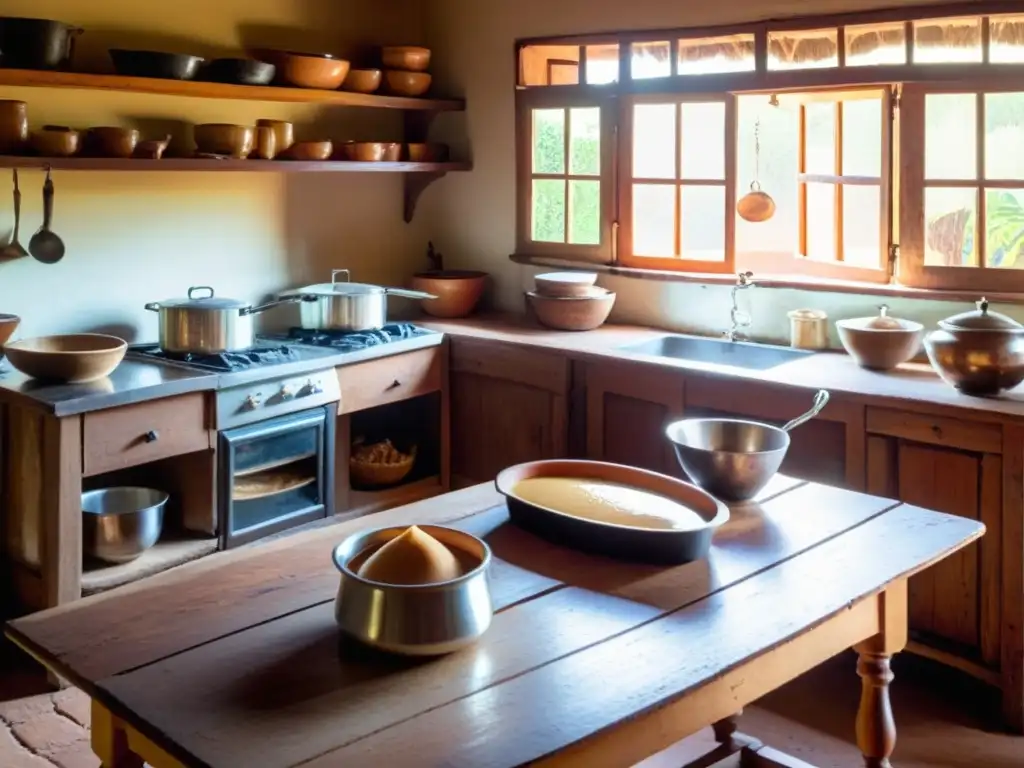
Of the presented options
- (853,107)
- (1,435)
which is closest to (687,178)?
(853,107)

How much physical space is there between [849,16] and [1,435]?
9.54 ft

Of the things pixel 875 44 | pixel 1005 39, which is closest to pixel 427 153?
pixel 875 44

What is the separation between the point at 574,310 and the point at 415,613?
2.69 m

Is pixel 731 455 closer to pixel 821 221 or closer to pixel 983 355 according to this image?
pixel 983 355

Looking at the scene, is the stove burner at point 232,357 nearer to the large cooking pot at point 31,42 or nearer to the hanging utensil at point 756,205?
the large cooking pot at point 31,42

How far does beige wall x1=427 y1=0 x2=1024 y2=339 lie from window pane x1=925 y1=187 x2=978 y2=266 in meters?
0.35

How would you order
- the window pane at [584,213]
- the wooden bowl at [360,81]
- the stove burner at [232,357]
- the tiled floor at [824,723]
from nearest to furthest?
the tiled floor at [824,723] → the stove burner at [232,357] → the wooden bowl at [360,81] → the window pane at [584,213]

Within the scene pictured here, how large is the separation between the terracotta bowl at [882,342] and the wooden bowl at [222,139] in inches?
80.7

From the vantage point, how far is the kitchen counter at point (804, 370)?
296cm

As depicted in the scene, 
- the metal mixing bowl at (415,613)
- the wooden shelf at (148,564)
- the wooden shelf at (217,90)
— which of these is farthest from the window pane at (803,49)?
the metal mixing bowl at (415,613)

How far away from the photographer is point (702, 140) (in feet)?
13.3

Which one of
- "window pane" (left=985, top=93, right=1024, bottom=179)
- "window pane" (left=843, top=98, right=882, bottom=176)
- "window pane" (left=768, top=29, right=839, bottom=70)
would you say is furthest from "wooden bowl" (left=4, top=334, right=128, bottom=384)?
"window pane" (left=985, top=93, right=1024, bottom=179)

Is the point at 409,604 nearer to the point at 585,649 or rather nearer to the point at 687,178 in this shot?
the point at 585,649

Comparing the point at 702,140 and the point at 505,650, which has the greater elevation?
the point at 702,140
